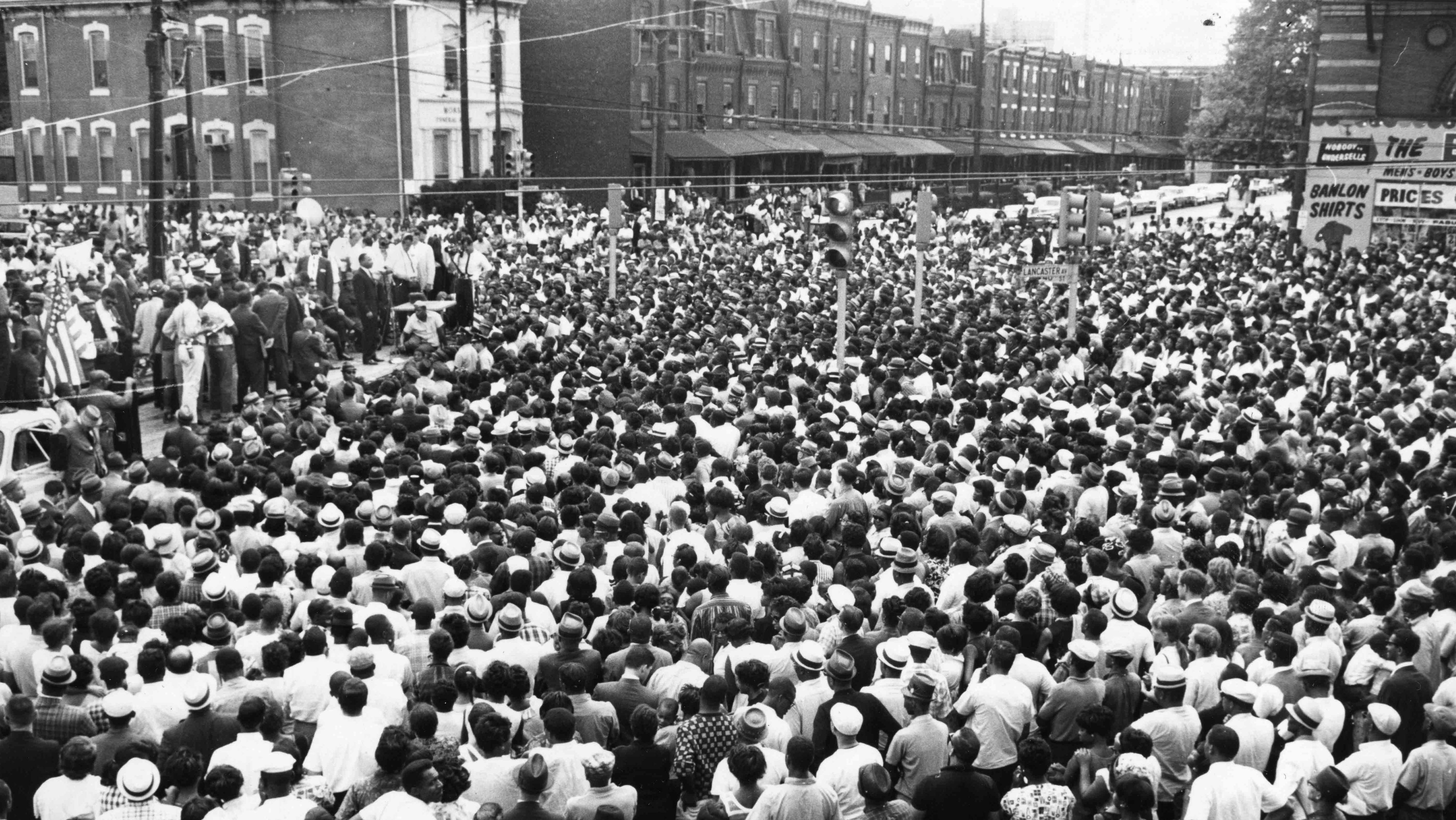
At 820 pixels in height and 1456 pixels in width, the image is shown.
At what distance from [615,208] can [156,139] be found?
294 inches

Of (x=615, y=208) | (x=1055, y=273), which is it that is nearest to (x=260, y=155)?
(x=615, y=208)

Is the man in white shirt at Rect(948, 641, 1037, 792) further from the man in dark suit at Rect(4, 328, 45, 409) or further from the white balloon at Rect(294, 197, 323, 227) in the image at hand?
the white balloon at Rect(294, 197, 323, 227)

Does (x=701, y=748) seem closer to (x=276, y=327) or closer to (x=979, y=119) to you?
(x=276, y=327)

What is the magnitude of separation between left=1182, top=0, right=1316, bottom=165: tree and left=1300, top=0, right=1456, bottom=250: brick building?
14.7 meters

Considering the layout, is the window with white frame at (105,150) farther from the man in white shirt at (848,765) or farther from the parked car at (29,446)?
the man in white shirt at (848,765)

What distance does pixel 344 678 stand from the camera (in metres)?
6.81

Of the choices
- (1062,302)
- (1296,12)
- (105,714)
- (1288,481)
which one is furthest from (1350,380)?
(1296,12)

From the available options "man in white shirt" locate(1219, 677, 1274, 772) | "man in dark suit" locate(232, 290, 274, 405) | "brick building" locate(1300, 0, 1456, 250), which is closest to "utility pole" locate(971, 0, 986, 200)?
"brick building" locate(1300, 0, 1456, 250)

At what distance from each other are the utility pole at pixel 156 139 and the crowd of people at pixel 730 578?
1.66 metres

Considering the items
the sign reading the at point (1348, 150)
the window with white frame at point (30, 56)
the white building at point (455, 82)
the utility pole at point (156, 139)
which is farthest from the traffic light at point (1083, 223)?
the window with white frame at point (30, 56)

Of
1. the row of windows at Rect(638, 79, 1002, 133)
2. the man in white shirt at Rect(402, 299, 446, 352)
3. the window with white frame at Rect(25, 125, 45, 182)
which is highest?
the row of windows at Rect(638, 79, 1002, 133)

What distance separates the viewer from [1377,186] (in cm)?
3338

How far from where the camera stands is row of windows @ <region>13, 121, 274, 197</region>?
45656 millimetres

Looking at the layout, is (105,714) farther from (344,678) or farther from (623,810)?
(623,810)
